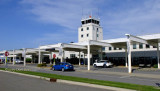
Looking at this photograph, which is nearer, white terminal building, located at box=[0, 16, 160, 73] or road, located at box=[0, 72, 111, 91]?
road, located at box=[0, 72, 111, 91]

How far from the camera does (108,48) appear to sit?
160 feet

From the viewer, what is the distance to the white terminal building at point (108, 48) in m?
29.9

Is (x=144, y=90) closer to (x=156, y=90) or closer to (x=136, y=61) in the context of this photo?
(x=156, y=90)

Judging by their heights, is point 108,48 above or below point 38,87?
above

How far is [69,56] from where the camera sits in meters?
63.7

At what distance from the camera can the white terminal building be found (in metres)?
29.9

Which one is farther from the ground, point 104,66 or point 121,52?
point 121,52

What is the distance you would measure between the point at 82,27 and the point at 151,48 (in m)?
33.0

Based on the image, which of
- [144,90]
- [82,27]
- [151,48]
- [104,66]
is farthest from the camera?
[82,27]

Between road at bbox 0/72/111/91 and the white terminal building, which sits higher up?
the white terminal building

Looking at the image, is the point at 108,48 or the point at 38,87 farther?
the point at 108,48

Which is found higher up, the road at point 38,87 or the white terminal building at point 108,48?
the white terminal building at point 108,48

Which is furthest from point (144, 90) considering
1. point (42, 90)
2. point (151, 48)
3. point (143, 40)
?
point (151, 48)

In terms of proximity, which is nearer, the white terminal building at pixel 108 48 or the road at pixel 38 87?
the road at pixel 38 87
